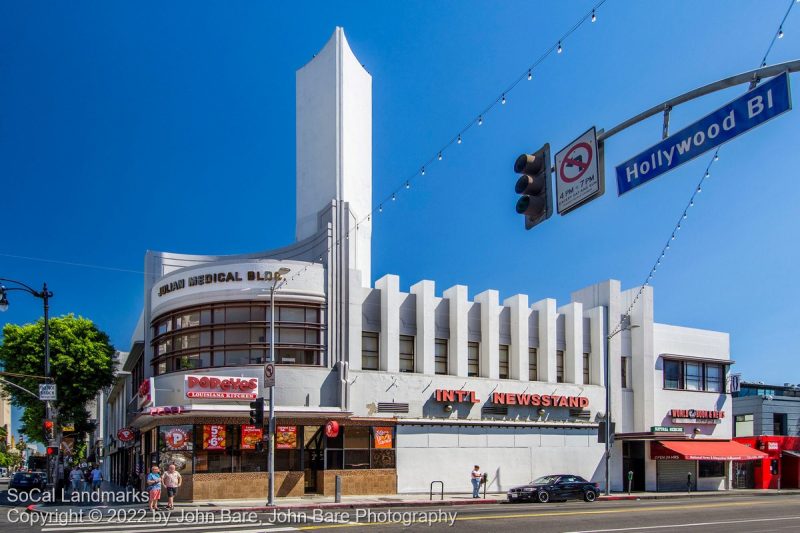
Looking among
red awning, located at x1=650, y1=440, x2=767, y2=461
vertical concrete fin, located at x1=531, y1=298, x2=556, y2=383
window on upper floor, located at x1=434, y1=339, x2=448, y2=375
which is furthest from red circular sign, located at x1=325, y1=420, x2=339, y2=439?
red awning, located at x1=650, y1=440, x2=767, y2=461

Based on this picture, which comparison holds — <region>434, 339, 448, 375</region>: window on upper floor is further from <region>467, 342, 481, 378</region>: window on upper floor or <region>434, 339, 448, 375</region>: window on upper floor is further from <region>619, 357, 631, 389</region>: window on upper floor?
<region>619, 357, 631, 389</region>: window on upper floor

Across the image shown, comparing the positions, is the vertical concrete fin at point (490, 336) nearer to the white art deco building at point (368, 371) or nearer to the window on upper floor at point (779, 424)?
the white art deco building at point (368, 371)

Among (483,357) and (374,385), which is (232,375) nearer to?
(374,385)

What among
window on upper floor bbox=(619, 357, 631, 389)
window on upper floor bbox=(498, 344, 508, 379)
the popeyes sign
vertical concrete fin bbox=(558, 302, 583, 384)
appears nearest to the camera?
the popeyes sign

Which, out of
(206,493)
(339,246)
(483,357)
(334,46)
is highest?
(334,46)

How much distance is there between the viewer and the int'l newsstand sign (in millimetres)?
12102

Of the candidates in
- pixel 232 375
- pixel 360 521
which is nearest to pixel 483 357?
pixel 232 375

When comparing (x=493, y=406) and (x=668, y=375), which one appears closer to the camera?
(x=493, y=406)

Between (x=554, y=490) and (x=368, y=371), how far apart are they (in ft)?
33.2

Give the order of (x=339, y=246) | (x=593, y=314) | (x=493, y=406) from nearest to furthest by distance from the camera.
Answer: (x=339, y=246)
(x=493, y=406)
(x=593, y=314)

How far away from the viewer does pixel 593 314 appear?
46469mm

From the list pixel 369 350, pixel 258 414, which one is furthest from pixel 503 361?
pixel 258 414

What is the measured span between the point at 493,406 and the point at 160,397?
661 inches

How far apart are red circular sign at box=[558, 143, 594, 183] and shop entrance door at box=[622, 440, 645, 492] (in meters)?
37.8
